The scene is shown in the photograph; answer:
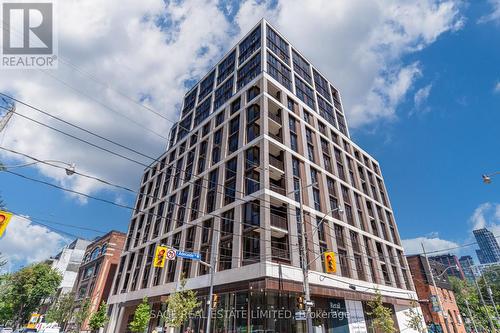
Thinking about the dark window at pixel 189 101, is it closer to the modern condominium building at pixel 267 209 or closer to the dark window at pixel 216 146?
the modern condominium building at pixel 267 209

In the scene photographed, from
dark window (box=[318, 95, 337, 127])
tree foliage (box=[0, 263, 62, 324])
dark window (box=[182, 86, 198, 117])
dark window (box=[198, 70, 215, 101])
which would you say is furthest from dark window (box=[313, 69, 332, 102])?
tree foliage (box=[0, 263, 62, 324])

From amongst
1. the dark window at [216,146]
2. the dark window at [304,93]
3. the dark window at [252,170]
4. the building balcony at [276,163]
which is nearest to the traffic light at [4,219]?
the dark window at [252,170]

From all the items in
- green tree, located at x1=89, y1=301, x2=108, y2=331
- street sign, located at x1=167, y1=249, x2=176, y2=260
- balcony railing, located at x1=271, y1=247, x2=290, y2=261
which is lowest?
green tree, located at x1=89, y1=301, x2=108, y2=331

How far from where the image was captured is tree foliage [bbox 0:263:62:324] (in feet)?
171

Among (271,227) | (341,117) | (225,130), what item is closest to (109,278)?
(225,130)

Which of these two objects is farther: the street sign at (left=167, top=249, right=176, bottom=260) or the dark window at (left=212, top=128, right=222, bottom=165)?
the dark window at (left=212, top=128, right=222, bottom=165)

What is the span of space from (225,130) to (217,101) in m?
9.71

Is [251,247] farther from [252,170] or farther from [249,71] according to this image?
[249,71]

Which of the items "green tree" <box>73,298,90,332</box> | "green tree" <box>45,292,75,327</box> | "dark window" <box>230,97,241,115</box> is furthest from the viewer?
"green tree" <box>45,292,75,327</box>

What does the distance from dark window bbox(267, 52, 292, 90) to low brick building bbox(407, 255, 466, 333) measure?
3660 centimetres

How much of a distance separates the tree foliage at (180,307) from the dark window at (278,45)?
34.8m

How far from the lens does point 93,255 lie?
62.4 metres

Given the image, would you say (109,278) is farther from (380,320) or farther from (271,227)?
(380,320)

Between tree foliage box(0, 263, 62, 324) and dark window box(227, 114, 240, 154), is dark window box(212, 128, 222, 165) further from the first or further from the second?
tree foliage box(0, 263, 62, 324)
